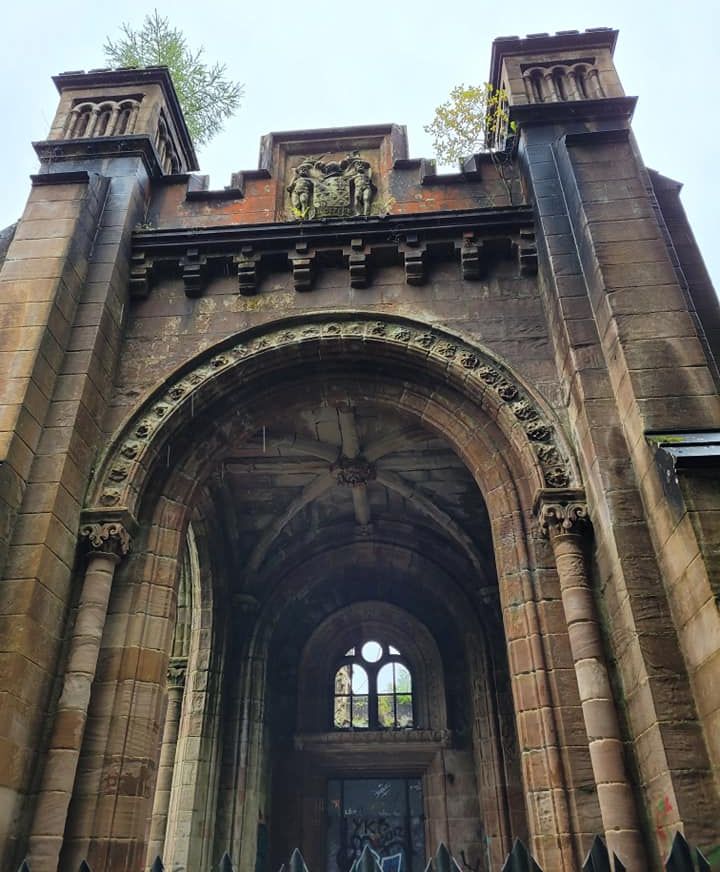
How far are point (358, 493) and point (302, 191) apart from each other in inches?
201

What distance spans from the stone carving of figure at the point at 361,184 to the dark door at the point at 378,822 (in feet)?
31.7

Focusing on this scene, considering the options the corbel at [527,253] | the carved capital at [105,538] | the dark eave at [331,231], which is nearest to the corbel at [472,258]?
the dark eave at [331,231]

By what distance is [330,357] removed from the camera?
8336 millimetres

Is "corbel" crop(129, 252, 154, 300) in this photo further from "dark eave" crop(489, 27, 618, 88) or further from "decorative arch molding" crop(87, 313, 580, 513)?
"dark eave" crop(489, 27, 618, 88)

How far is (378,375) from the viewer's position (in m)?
8.45

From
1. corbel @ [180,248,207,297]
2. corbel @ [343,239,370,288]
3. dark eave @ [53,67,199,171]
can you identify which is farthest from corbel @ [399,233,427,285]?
dark eave @ [53,67,199,171]

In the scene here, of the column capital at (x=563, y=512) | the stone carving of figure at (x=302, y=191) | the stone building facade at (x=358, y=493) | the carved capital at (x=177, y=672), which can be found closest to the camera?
the stone building facade at (x=358, y=493)

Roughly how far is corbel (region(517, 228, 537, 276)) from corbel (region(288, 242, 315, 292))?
8.36ft

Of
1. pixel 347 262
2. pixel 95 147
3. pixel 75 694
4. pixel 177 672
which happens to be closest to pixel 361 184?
pixel 347 262

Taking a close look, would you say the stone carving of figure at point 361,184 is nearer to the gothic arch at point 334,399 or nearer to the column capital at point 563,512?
the gothic arch at point 334,399

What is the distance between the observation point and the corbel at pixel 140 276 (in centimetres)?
871

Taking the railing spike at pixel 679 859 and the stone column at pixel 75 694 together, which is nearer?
the railing spike at pixel 679 859

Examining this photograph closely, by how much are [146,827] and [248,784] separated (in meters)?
5.41

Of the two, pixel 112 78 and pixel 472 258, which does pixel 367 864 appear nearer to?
pixel 472 258
